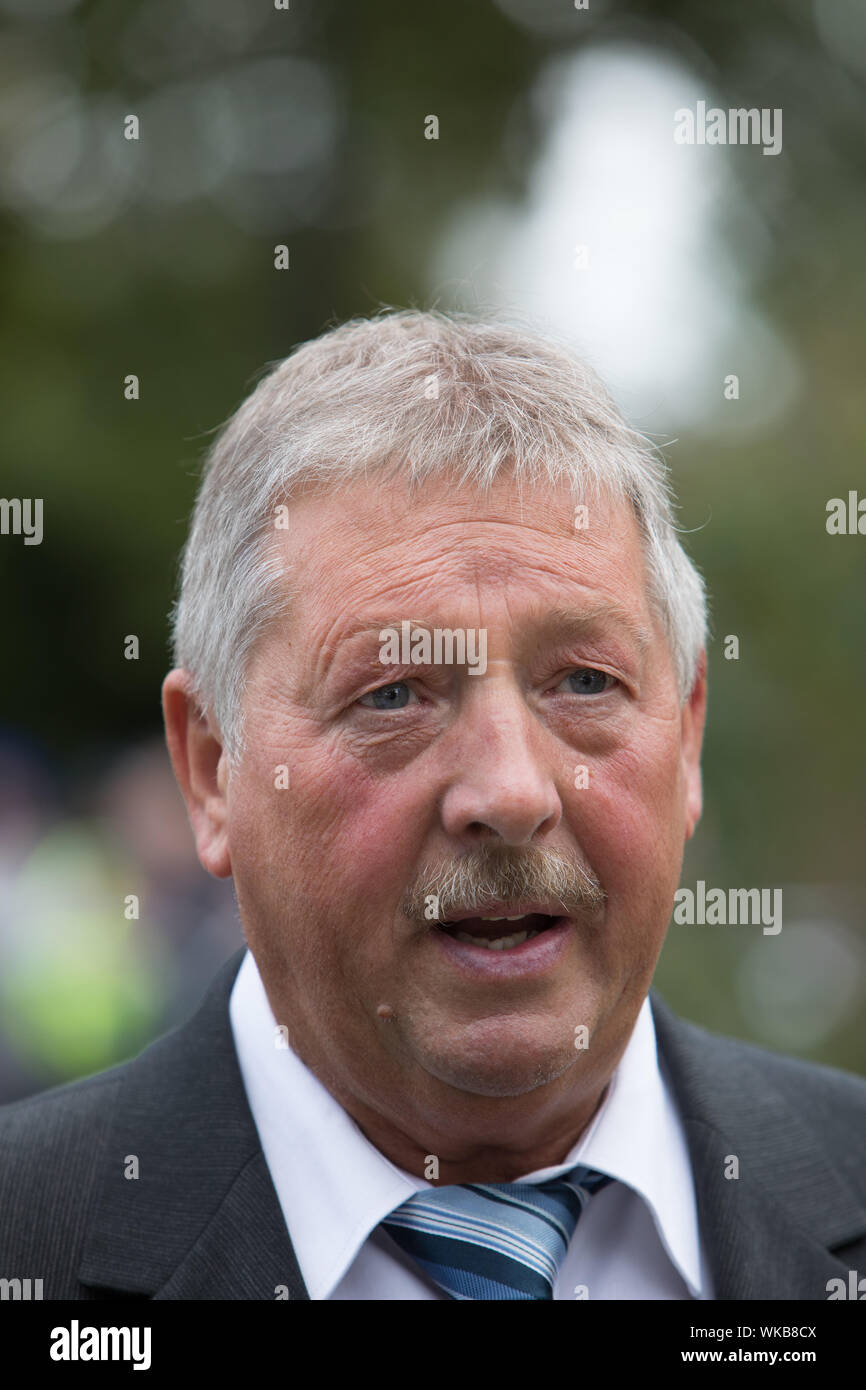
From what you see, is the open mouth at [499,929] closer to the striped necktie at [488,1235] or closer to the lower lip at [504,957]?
the lower lip at [504,957]

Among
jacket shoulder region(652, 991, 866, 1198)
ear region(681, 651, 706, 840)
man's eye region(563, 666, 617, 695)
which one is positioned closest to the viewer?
man's eye region(563, 666, 617, 695)

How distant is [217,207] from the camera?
8789 mm

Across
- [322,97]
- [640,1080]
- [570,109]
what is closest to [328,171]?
[322,97]

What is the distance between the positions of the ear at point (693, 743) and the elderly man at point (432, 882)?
2cm

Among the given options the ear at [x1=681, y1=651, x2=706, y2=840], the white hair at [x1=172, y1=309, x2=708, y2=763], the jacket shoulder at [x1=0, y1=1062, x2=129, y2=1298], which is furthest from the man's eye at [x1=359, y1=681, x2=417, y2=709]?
the jacket shoulder at [x1=0, y1=1062, x2=129, y2=1298]

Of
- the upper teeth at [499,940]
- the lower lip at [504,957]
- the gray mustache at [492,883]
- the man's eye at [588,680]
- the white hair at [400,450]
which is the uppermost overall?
the white hair at [400,450]

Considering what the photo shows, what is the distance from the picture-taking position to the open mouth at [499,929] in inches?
82.5

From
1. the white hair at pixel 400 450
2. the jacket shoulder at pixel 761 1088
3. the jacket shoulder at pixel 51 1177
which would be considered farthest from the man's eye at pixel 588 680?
the jacket shoulder at pixel 51 1177

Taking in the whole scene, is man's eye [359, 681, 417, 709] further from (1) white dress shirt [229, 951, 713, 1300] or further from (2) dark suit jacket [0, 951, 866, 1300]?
(2) dark suit jacket [0, 951, 866, 1300]

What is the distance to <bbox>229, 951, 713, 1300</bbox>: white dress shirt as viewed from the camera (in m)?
2.20

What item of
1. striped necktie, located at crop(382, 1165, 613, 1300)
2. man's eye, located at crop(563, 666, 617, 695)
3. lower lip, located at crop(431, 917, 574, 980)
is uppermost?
man's eye, located at crop(563, 666, 617, 695)

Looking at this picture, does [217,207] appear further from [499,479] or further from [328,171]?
[499,479]

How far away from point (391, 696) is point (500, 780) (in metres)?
0.26

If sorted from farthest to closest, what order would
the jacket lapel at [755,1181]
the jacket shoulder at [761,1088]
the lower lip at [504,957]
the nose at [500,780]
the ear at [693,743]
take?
the jacket shoulder at [761,1088] < the ear at [693,743] < the jacket lapel at [755,1181] < the lower lip at [504,957] < the nose at [500,780]
